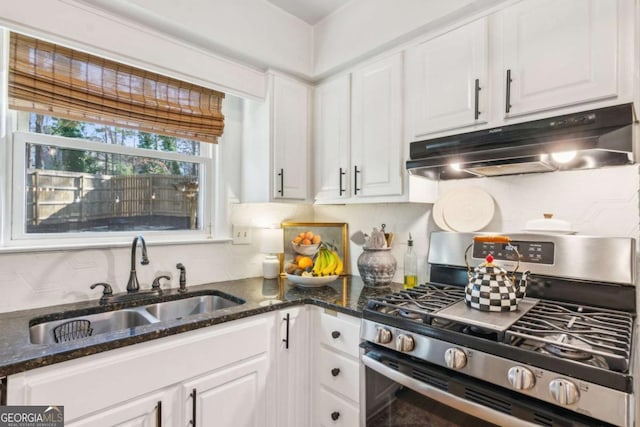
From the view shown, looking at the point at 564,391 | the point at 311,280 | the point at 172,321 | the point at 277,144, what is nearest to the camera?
A: the point at 564,391

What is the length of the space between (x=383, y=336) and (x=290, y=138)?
130cm

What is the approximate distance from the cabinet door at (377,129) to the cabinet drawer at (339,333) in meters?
0.68

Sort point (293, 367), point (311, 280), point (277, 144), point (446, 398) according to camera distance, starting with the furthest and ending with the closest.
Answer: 1. point (277, 144)
2. point (311, 280)
3. point (293, 367)
4. point (446, 398)

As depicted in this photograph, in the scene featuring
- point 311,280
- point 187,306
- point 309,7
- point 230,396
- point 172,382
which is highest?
point 309,7

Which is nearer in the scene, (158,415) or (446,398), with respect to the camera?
(446,398)

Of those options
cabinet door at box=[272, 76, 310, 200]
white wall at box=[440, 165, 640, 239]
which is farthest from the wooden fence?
white wall at box=[440, 165, 640, 239]

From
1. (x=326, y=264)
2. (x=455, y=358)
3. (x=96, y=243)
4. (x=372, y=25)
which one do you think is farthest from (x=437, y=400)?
(x=372, y=25)

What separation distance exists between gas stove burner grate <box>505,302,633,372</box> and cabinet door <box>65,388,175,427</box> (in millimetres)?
1169

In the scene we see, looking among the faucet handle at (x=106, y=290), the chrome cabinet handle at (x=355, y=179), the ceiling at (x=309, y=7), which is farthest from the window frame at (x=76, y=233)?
the ceiling at (x=309, y=7)

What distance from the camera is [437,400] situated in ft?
3.52

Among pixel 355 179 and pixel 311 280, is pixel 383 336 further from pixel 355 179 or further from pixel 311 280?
pixel 355 179

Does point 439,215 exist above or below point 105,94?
below

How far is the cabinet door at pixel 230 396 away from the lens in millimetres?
1268

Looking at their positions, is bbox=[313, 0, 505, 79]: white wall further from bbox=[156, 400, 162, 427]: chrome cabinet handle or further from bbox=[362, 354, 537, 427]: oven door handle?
bbox=[156, 400, 162, 427]: chrome cabinet handle
